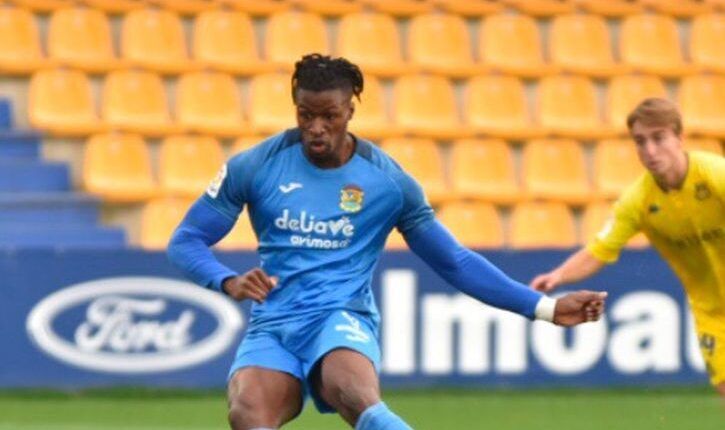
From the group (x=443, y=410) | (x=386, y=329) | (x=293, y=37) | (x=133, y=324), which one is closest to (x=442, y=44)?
(x=293, y=37)

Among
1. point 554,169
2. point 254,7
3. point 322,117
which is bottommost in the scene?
point 554,169

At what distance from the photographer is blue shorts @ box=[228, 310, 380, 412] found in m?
7.33

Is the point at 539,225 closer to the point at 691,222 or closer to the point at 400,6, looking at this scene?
the point at 400,6

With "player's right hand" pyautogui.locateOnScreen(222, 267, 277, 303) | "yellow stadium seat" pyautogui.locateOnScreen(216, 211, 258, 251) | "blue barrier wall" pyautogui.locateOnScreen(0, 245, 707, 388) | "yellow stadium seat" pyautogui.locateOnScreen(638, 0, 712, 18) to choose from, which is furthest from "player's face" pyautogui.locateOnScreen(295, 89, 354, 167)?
"yellow stadium seat" pyautogui.locateOnScreen(638, 0, 712, 18)

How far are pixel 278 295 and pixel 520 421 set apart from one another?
16.6ft

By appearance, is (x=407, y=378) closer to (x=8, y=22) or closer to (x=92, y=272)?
(x=92, y=272)

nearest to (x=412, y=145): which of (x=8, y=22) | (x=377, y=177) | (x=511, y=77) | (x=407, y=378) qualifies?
(x=511, y=77)

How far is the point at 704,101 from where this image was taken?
16.9m

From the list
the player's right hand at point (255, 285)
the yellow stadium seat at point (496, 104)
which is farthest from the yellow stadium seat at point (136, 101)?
the player's right hand at point (255, 285)

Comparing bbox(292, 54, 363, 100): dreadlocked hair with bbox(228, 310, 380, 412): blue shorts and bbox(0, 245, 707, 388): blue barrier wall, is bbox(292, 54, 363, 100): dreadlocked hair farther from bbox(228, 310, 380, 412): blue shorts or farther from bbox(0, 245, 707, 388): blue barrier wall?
bbox(0, 245, 707, 388): blue barrier wall

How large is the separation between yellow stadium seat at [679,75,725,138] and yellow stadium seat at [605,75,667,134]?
0.25 meters

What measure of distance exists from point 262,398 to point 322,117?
107cm

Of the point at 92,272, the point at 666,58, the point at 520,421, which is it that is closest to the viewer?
the point at 520,421

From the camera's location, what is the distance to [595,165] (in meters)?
16.2
